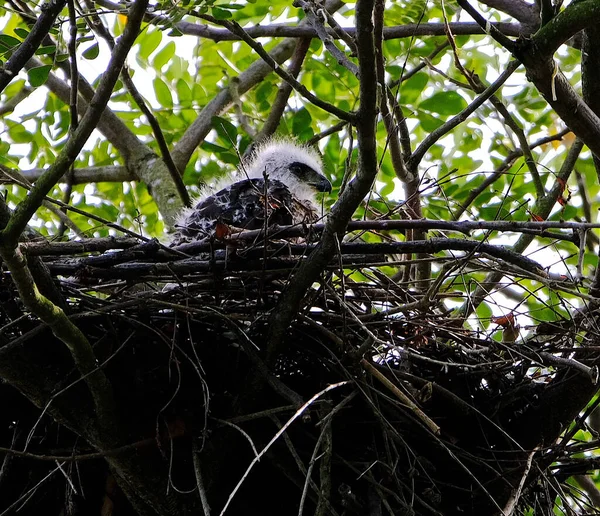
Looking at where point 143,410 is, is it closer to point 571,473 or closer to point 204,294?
point 204,294

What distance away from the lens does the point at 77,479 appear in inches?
101

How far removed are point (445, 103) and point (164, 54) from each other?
4.72 ft

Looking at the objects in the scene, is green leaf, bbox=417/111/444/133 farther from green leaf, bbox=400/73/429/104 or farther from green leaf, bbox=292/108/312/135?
green leaf, bbox=292/108/312/135

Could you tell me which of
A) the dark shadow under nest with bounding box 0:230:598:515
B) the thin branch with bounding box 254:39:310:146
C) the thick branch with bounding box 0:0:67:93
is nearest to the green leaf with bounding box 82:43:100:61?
the thick branch with bounding box 0:0:67:93

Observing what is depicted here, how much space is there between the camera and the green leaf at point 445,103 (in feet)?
12.2

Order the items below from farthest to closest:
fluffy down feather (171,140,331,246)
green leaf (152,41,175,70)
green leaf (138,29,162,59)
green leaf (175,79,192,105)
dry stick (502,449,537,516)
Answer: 1. green leaf (175,79,192,105)
2. green leaf (152,41,175,70)
3. green leaf (138,29,162,59)
4. fluffy down feather (171,140,331,246)
5. dry stick (502,449,537,516)

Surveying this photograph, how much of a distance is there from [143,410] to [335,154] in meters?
2.24

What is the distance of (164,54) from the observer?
412 cm

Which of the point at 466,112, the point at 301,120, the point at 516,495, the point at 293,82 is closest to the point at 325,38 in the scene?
the point at 293,82

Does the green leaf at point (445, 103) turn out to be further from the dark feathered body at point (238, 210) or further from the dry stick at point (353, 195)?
the dry stick at point (353, 195)

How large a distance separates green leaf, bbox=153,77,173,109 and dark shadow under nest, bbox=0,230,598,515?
2.00 metres

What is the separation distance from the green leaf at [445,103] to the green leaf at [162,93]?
4.67ft

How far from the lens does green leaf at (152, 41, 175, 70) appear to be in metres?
4.12

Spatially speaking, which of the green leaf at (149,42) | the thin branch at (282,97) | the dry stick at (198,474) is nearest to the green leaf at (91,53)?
the dry stick at (198,474)
